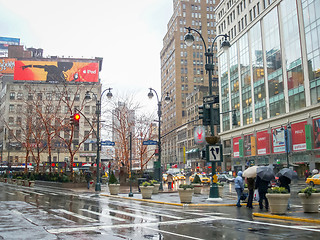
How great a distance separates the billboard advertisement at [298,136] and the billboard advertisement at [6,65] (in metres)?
102

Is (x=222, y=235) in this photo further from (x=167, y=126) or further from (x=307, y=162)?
(x=167, y=126)

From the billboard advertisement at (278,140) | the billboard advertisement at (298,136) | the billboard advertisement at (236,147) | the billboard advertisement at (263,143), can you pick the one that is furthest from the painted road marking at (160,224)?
the billboard advertisement at (236,147)

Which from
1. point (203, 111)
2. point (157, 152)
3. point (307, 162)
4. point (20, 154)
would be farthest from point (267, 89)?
point (20, 154)

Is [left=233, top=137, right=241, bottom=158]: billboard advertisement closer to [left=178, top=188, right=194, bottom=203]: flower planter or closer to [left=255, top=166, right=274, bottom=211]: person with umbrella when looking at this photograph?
[left=178, top=188, right=194, bottom=203]: flower planter

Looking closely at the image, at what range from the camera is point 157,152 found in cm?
3278

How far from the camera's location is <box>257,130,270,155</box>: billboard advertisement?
63.1 m

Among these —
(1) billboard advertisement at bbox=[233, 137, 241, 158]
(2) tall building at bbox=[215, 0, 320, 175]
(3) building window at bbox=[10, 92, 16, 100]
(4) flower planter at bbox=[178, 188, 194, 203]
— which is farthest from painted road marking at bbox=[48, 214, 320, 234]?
(3) building window at bbox=[10, 92, 16, 100]

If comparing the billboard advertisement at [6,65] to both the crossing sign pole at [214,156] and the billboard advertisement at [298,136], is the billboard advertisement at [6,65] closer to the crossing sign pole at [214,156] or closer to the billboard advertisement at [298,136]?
the billboard advertisement at [298,136]

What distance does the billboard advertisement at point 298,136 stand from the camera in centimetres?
5341

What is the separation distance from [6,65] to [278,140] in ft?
330

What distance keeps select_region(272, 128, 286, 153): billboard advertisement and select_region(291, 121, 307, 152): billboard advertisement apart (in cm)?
219

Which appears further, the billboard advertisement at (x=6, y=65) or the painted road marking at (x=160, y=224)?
the billboard advertisement at (x=6, y=65)

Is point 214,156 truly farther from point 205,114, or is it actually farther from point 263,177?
point 263,177

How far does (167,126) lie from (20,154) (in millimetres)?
68812
